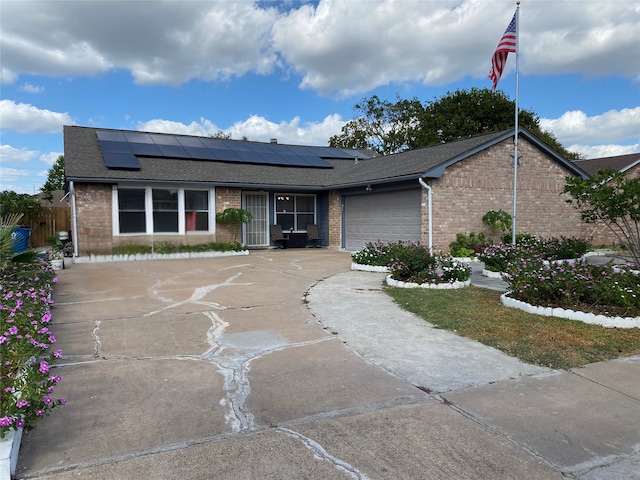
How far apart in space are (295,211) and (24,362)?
16.1m

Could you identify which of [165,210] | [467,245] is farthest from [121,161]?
[467,245]

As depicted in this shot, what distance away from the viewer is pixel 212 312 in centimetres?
711

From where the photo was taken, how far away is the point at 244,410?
364cm

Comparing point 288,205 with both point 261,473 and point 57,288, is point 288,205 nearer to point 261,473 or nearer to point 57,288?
point 57,288

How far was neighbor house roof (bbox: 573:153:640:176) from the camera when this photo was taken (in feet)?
69.2

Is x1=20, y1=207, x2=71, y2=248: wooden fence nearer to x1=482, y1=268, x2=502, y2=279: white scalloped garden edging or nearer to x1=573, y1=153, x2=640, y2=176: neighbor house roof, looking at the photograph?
x1=482, y1=268, x2=502, y2=279: white scalloped garden edging

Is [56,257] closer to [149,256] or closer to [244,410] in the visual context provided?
[149,256]

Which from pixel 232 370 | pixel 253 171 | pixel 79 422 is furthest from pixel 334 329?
pixel 253 171

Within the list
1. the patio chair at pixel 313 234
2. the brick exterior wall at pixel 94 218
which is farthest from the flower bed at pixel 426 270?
the brick exterior wall at pixel 94 218

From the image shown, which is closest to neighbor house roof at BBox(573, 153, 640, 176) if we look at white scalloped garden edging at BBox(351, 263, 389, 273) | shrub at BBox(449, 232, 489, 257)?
shrub at BBox(449, 232, 489, 257)

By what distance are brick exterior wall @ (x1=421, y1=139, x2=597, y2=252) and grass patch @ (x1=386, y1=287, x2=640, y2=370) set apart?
6471 mm

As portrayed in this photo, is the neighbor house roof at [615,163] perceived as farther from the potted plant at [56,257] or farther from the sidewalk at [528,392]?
the potted plant at [56,257]

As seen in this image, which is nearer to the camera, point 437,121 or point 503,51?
point 503,51

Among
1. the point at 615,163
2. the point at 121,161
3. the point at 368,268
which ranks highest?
the point at 615,163
